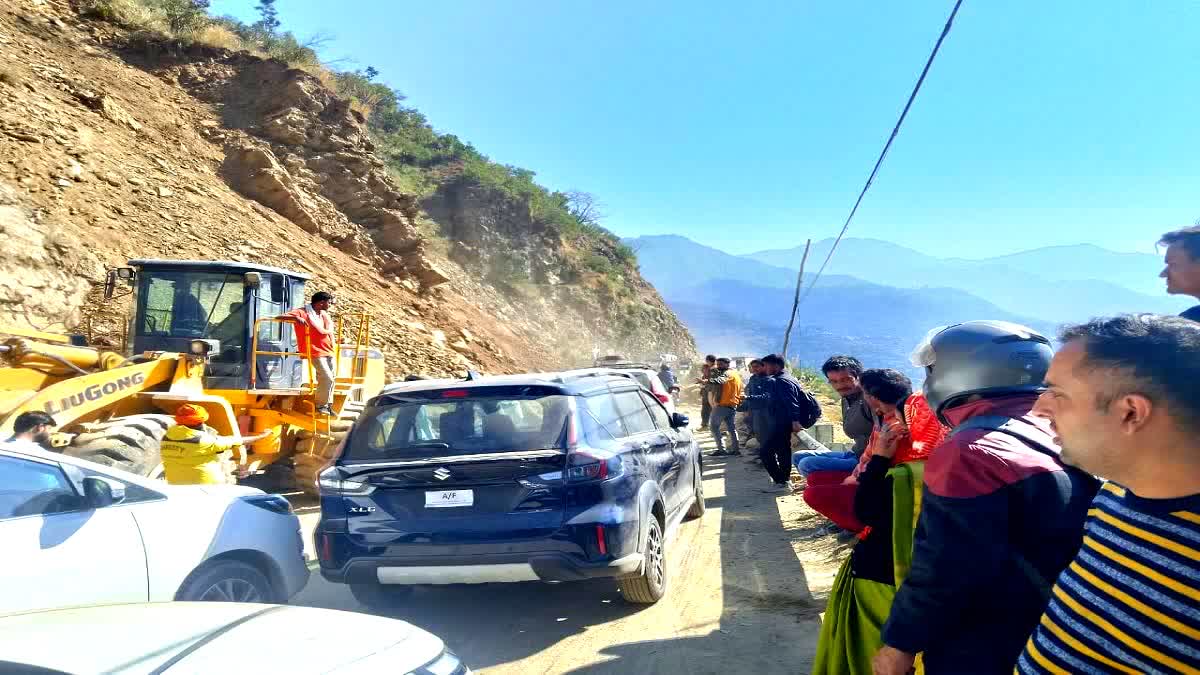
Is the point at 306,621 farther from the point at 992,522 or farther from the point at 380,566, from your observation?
the point at 992,522

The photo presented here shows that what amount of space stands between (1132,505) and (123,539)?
14.0ft

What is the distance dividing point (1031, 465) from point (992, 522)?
0.62 ft

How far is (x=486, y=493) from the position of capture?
4969 millimetres

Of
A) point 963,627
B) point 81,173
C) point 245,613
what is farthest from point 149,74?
point 963,627

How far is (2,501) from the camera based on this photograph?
142 inches

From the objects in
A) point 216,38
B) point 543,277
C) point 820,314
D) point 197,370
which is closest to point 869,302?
point 820,314

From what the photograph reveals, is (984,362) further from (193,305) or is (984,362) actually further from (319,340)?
(193,305)

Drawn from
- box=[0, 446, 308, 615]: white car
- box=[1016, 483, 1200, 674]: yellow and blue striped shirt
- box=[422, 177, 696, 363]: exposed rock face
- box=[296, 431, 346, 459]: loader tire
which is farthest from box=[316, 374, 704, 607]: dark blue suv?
box=[422, 177, 696, 363]: exposed rock face

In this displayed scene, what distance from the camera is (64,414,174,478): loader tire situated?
7410 mm

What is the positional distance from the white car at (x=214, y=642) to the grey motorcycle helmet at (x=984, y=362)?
209 cm

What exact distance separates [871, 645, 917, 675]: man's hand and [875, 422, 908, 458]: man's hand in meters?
0.85

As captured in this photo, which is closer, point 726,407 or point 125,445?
point 125,445

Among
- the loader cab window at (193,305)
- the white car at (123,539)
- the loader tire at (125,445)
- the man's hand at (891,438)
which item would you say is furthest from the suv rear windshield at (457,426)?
the loader cab window at (193,305)

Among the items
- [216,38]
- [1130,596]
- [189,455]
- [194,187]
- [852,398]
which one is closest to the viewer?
[1130,596]
